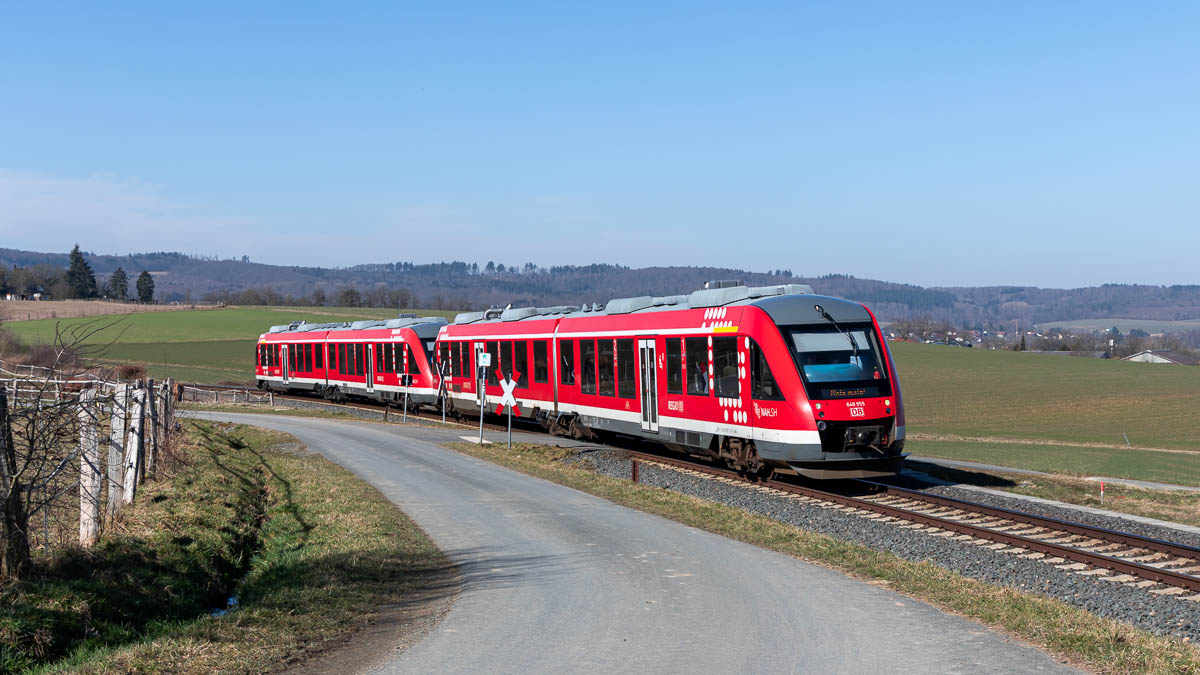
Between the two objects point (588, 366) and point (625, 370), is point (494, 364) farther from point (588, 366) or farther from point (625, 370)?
point (625, 370)

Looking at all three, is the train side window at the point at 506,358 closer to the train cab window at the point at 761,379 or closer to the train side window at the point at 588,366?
the train side window at the point at 588,366

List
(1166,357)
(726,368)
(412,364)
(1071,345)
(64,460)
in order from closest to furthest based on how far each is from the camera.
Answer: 1. (64,460)
2. (726,368)
3. (412,364)
4. (1166,357)
5. (1071,345)

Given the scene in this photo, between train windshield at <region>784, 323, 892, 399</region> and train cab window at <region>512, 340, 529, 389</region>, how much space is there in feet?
45.0

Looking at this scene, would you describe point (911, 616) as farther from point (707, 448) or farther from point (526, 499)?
point (707, 448)

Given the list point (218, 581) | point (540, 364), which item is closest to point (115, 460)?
point (218, 581)

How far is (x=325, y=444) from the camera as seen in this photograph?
29.6m

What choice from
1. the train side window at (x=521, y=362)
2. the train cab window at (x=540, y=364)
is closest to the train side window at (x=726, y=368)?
the train cab window at (x=540, y=364)

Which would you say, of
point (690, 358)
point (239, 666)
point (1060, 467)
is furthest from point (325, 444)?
point (239, 666)

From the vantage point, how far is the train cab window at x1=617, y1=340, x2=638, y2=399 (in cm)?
2503

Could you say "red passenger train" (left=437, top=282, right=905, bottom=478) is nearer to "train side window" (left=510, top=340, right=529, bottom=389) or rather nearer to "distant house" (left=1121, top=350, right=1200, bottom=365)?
"train side window" (left=510, top=340, right=529, bottom=389)

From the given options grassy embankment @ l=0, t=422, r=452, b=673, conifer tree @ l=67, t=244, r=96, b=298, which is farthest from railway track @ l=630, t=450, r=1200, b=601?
conifer tree @ l=67, t=244, r=96, b=298

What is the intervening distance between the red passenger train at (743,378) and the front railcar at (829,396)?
0.02 meters

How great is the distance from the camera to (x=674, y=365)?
→ 2298 centimetres

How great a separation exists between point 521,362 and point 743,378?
13023 millimetres
